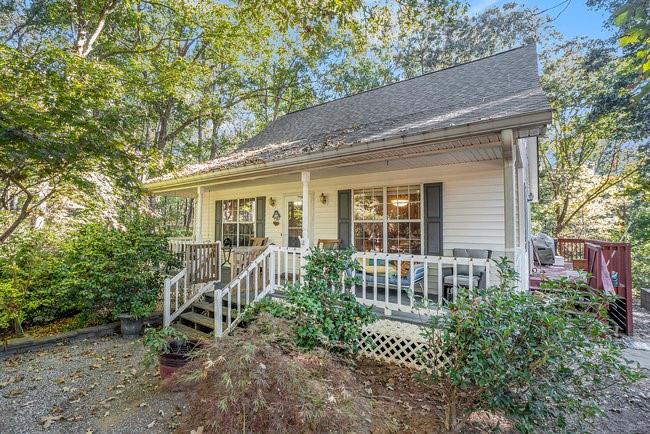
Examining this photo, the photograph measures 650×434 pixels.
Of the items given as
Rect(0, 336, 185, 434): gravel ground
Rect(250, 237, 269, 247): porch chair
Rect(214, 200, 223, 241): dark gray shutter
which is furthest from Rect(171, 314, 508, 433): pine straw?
Rect(214, 200, 223, 241): dark gray shutter

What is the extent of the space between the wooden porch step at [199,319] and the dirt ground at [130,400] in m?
1.03

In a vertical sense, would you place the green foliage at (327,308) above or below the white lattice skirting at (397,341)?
above

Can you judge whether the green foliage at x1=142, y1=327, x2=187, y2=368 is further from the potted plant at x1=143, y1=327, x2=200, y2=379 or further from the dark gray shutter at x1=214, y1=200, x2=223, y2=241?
the dark gray shutter at x1=214, y1=200, x2=223, y2=241

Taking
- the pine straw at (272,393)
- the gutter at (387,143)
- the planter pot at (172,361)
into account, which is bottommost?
the planter pot at (172,361)

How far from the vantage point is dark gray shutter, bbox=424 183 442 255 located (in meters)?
6.33

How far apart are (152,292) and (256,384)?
5.02 m

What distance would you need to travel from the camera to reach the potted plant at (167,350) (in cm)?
390

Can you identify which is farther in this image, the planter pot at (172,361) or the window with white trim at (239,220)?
the window with white trim at (239,220)

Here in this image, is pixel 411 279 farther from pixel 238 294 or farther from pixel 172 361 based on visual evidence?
pixel 172 361

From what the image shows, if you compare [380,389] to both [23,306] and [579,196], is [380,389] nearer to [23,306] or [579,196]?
[23,306]

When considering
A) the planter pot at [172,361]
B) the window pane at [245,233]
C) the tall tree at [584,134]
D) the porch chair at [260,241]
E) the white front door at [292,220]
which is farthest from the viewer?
the tall tree at [584,134]

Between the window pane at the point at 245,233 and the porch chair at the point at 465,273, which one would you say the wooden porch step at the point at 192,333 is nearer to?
the window pane at the point at 245,233

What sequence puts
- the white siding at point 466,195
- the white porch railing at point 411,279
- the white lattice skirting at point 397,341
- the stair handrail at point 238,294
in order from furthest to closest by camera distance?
the white siding at point 466,195 < the stair handrail at point 238,294 < the white lattice skirting at point 397,341 < the white porch railing at point 411,279

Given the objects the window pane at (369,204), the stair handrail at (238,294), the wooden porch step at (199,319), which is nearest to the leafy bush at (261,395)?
the stair handrail at (238,294)
